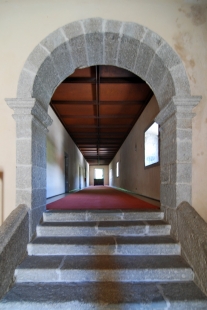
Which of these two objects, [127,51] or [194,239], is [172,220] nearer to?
[194,239]

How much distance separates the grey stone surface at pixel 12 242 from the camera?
5.15 ft

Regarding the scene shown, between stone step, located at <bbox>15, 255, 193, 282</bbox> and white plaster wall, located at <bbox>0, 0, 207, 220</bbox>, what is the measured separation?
131 centimetres

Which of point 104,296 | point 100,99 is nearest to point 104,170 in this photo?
point 100,99

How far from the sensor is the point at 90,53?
254 centimetres

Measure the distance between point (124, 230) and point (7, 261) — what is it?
1.28 meters

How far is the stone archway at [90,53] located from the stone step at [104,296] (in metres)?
0.68

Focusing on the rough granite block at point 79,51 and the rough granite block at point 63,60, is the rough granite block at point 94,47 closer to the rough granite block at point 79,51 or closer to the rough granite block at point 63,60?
the rough granite block at point 79,51

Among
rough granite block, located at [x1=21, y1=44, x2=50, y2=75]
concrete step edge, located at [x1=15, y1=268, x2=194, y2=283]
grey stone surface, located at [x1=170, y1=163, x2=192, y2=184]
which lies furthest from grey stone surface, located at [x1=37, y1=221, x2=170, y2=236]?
rough granite block, located at [x1=21, y1=44, x2=50, y2=75]

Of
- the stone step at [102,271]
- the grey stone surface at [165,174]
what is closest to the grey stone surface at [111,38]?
the grey stone surface at [165,174]

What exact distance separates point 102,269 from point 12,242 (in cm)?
91

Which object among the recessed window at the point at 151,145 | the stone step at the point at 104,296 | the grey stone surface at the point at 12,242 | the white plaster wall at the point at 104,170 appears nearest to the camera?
the stone step at the point at 104,296

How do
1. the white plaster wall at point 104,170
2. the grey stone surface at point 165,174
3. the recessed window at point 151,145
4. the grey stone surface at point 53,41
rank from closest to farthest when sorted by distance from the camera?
the grey stone surface at point 53,41, the grey stone surface at point 165,174, the recessed window at point 151,145, the white plaster wall at point 104,170

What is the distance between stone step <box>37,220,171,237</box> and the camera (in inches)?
86.7

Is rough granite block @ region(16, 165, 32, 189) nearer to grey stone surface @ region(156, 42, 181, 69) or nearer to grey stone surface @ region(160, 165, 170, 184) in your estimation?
grey stone surface @ region(160, 165, 170, 184)
